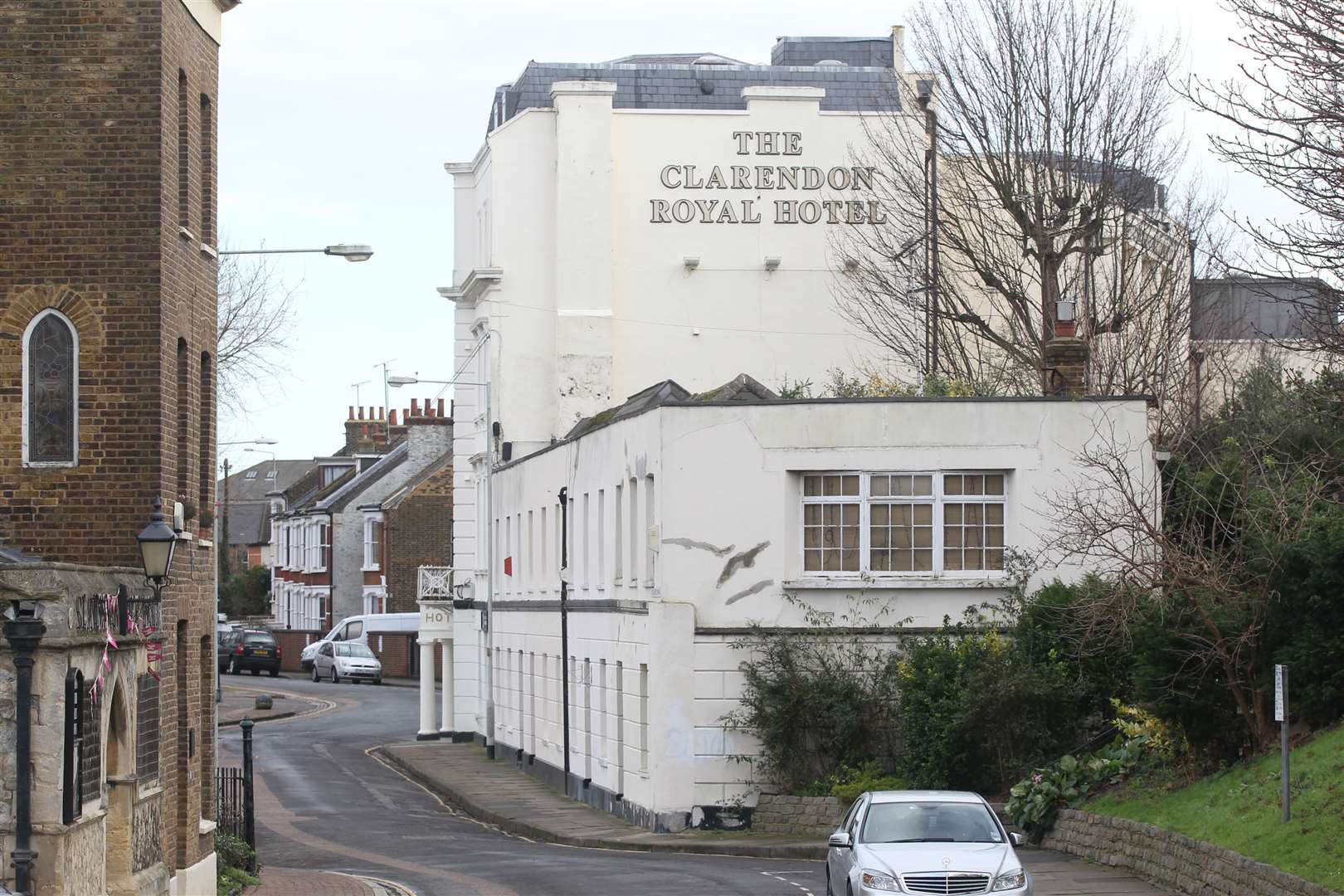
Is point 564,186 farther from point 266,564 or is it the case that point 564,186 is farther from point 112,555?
point 266,564

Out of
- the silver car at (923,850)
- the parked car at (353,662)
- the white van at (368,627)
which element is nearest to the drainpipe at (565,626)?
the silver car at (923,850)

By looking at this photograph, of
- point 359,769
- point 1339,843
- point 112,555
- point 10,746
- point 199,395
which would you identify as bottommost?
point 359,769

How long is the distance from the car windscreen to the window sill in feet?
35.0

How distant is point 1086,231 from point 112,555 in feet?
73.1

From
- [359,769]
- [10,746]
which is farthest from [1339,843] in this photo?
[359,769]

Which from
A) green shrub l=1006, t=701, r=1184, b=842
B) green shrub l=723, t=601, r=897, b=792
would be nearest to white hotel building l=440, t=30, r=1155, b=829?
green shrub l=723, t=601, r=897, b=792

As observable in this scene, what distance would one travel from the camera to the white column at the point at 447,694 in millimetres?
52062

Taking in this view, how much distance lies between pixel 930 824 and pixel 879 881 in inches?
47.5

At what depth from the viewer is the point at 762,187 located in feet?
151

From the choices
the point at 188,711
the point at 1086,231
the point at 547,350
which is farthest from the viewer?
the point at 547,350

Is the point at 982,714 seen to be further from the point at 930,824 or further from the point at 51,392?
the point at 51,392

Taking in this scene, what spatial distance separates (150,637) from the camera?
1906 centimetres

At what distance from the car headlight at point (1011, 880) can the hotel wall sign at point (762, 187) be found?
30.3m

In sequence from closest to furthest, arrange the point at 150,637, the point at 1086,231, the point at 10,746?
the point at 10,746, the point at 150,637, the point at 1086,231
